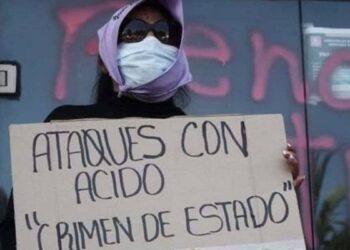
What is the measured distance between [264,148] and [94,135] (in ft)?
1.58

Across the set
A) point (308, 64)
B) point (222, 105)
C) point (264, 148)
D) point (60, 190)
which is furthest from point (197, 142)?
point (308, 64)

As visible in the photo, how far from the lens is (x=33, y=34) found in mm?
3215

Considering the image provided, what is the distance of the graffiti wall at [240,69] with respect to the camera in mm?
3205

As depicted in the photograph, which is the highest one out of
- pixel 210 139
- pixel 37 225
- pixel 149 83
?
pixel 149 83

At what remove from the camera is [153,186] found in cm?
246

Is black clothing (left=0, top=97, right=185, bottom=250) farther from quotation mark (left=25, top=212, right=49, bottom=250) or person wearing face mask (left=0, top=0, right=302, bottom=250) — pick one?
quotation mark (left=25, top=212, right=49, bottom=250)

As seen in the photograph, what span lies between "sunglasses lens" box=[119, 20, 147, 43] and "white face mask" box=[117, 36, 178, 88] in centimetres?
2

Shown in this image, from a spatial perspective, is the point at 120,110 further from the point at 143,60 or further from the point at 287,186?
the point at 287,186

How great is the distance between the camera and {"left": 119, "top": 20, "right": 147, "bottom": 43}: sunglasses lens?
2.68 metres

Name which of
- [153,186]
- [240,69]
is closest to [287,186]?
[153,186]

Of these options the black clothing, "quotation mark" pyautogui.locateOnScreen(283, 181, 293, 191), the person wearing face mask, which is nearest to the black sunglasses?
the person wearing face mask

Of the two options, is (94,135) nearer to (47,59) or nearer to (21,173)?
(21,173)

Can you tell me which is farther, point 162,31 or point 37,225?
point 162,31

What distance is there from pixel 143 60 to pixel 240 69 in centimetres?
82
